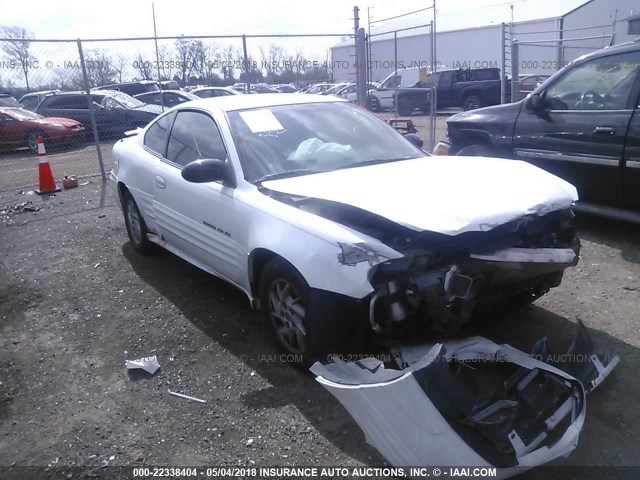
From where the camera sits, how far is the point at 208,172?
11.8 ft

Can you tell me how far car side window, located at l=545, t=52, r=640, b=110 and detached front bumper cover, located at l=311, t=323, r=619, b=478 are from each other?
11.3 feet

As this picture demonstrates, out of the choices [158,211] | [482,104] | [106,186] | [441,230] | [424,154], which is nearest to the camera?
[441,230]

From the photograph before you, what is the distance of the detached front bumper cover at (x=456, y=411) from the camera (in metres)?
2.22

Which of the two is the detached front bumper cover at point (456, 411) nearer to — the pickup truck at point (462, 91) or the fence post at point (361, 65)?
the fence post at point (361, 65)

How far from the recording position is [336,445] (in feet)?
8.89

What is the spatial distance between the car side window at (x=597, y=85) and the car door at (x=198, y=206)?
3.61 metres

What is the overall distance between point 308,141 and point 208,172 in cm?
77

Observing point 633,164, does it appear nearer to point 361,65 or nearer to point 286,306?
point 286,306

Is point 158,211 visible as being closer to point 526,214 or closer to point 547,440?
Result: point 526,214

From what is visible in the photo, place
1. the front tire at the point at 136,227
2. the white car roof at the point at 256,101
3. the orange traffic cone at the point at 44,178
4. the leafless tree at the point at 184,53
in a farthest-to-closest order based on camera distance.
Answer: the leafless tree at the point at 184,53
the orange traffic cone at the point at 44,178
the front tire at the point at 136,227
the white car roof at the point at 256,101

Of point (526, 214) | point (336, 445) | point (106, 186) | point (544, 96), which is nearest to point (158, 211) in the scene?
point (336, 445)

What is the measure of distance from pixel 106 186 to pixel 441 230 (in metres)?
7.90

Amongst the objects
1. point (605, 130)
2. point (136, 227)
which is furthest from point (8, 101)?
point (605, 130)

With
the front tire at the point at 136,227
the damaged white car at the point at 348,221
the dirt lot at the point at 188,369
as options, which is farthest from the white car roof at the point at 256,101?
the dirt lot at the point at 188,369
